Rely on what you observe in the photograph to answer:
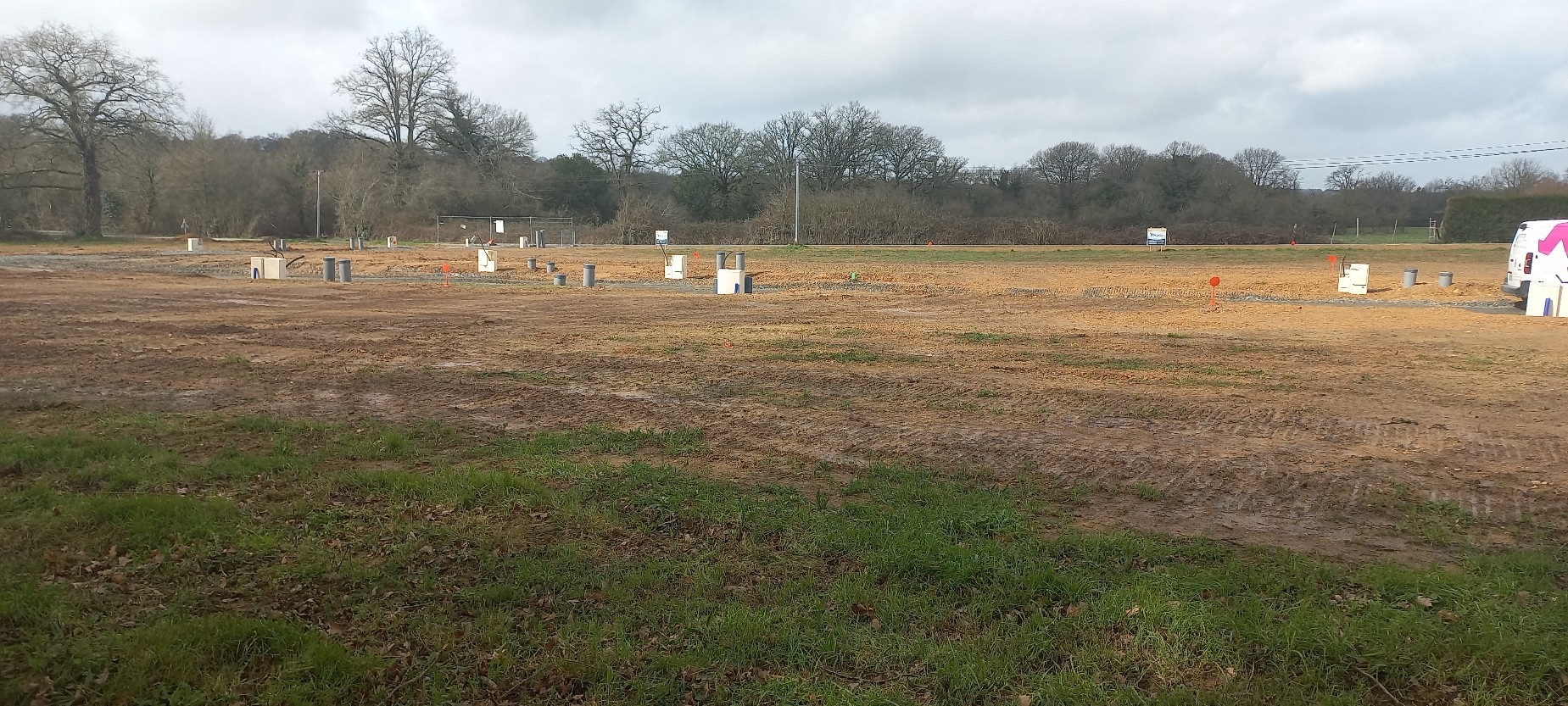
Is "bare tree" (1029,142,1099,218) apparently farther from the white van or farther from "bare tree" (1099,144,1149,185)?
the white van

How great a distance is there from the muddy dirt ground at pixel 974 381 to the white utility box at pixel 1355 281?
1.36 feet

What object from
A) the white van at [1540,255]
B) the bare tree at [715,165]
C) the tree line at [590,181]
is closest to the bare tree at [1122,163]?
the tree line at [590,181]

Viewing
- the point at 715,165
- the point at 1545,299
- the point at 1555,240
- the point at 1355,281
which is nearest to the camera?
the point at 1545,299

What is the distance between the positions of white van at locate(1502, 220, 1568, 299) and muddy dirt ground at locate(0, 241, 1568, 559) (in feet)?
3.45

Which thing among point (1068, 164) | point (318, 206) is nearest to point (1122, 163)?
point (1068, 164)

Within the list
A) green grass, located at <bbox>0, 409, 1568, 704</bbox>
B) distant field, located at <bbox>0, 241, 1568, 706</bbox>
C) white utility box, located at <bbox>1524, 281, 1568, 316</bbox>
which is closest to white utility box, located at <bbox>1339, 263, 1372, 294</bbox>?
white utility box, located at <bbox>1524, 281, 1568, 316</bbox>

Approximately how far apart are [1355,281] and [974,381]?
18.7 meters

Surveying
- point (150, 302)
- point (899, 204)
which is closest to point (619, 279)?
point (150, 302)

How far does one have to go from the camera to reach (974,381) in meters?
10.4

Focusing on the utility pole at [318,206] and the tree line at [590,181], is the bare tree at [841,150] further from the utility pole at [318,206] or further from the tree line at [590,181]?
the utility pole at [318,206]

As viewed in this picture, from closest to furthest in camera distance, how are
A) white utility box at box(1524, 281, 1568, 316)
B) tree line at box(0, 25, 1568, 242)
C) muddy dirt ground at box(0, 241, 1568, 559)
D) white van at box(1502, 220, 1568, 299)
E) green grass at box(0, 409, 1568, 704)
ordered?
1. green grass at box(0, 409, 1568, 704)
2. muddy dirt ground at box(0, 241, 1568, 559)
3. white utility box at box(1524, 281, 1568, 316)
4. white van at box(1502, 220, 1568, 299)
5. tree line at box(0, 25, 1568, 242)

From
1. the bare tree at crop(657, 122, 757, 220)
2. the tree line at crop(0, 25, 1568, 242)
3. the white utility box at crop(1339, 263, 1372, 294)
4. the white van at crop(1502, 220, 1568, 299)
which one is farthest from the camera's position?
the bare tree at crop(657, 122, 757, 220)

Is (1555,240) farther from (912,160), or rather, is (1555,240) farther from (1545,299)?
(912,160)

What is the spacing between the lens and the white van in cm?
1841
